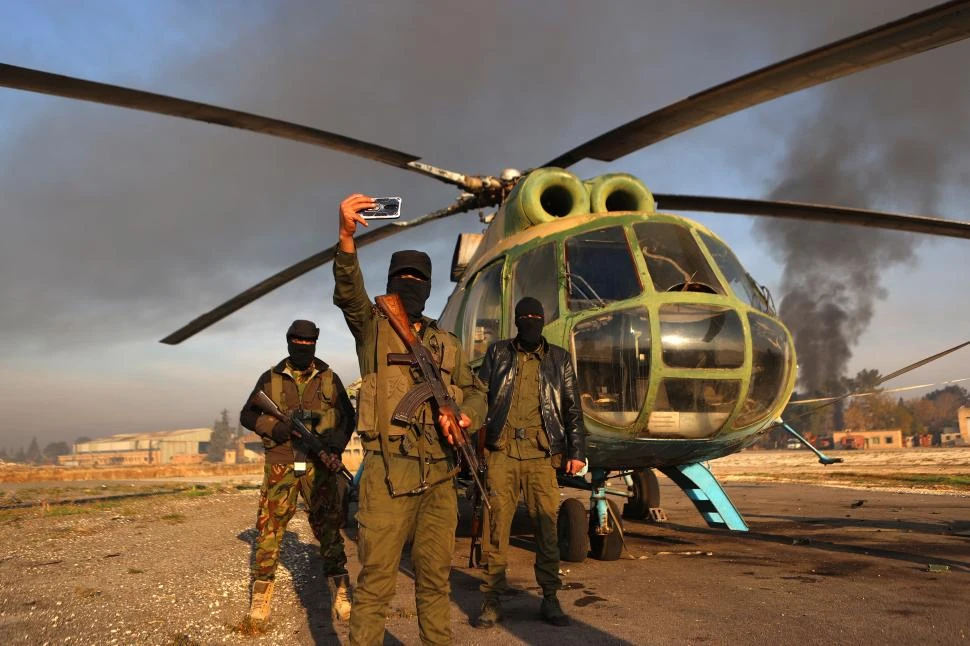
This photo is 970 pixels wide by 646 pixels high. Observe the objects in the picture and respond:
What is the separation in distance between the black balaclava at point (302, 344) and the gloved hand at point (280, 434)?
1.79 feet

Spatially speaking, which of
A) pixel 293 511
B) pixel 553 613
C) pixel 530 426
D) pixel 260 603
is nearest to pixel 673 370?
pixel 530 426

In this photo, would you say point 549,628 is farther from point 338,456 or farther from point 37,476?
point 37,476

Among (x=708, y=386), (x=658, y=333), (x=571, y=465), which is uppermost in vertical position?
(x=658, y=333)

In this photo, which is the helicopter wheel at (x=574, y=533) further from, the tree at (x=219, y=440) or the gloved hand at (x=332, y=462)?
the tree at (x=219, y=440)

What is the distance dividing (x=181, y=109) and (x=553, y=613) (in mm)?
5112

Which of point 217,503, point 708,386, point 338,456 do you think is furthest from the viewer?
point 217,503

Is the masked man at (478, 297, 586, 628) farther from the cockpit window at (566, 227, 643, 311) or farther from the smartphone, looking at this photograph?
the smartphone

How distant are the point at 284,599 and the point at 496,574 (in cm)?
171

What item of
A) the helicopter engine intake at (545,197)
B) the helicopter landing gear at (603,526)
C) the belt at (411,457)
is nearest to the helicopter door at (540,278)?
the helicopter engine intake at (545,197)

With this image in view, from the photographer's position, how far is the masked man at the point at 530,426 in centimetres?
422

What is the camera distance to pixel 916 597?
4.25 m

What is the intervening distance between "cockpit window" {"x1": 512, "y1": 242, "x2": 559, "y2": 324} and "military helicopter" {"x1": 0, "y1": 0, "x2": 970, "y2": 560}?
0.01 meters

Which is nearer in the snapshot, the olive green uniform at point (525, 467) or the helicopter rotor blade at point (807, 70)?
the helicopter rotor blade at point (807, 70)

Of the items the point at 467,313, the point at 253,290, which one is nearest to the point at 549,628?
the point at 467,313
